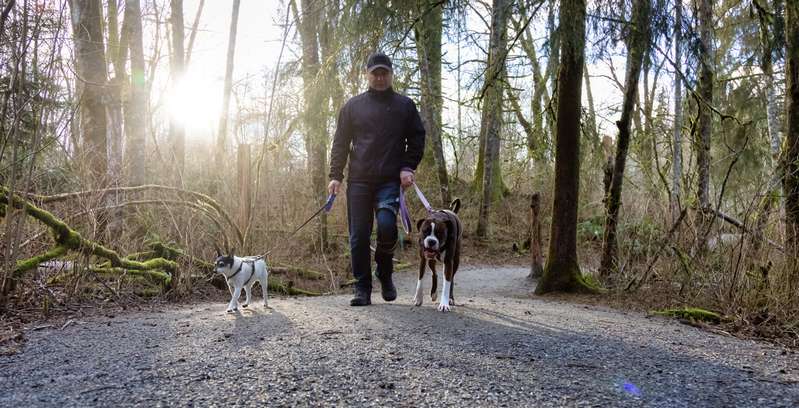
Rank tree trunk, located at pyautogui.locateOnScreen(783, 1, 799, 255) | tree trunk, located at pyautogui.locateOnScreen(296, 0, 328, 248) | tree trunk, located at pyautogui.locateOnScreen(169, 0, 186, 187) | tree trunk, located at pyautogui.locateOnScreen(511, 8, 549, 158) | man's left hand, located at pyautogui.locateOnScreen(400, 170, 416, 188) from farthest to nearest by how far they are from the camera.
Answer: tree trunk, located at pyautogui.locateOnScreen(169, 0, 186, 187) → tree trunk, located at pyautogui.locateOnScreen(296, 0, 328, 248) → tree trunk, located at pyautogui.locateOnScreen(511, 8, 549, 158) → tree trunk, located at pyautogui.locateOnScreen(783, 1, 799, 255) → man's left hand, located at pyautogui.locateOnScreen(400, 170, 416, 188)

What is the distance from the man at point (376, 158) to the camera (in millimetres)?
5469

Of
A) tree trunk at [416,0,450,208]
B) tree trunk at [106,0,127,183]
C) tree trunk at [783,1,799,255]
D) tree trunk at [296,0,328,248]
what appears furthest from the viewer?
tree trunk at [416,0,450,208]

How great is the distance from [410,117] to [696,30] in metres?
3.51

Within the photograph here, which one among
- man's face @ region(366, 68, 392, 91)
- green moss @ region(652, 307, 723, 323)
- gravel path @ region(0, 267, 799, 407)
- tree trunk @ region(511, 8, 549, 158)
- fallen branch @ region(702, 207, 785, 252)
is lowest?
gravel path @ region(0, 267, 799, 407)

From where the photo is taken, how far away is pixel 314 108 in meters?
10.3

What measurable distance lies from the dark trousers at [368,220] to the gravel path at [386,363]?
743 mm

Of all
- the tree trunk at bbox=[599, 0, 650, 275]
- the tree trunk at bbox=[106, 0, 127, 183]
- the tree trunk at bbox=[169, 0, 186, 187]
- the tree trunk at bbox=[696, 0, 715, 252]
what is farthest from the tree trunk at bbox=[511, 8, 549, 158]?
the tree trunk at bbox=[169, 0, 186, 187]

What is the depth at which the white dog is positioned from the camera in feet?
17.4

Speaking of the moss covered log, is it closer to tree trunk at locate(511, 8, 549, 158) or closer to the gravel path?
the gravel path

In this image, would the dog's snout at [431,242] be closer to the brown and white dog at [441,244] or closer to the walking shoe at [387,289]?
the brown and white dog at [441,244]

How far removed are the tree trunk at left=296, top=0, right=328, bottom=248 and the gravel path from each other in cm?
583

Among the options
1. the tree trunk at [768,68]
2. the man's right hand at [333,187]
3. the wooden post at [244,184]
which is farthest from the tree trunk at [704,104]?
the wooden post at [244,184]

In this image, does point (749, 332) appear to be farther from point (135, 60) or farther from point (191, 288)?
point (135, 60)

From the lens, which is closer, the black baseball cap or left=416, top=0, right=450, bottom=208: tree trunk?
the black baseball cap
